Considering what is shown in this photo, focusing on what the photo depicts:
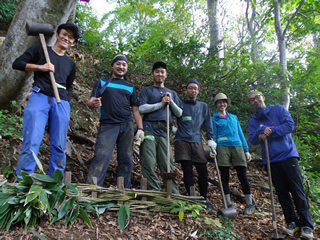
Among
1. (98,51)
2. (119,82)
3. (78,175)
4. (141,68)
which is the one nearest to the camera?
(119,82)

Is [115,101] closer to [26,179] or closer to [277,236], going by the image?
[26,179]

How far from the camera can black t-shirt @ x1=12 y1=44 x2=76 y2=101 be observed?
3598 mm

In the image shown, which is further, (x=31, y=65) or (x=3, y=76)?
(x=3, y=76)

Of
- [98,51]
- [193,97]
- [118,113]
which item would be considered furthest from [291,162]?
[98,51]

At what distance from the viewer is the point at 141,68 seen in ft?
25.7

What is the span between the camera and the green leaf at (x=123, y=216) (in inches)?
128

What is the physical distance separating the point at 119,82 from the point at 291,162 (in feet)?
10.1

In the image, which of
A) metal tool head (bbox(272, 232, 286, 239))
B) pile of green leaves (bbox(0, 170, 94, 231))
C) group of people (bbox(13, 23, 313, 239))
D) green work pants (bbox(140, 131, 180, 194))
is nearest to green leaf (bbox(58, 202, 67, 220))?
pile of green leaves (bbox(0, 170, 94, 231))

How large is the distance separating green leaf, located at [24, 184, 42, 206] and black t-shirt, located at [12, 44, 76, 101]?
4.32ft

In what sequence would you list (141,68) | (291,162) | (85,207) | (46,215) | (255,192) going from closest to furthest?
(46,215) < (85,207) < (291,162) < (255,192) < (141,68)

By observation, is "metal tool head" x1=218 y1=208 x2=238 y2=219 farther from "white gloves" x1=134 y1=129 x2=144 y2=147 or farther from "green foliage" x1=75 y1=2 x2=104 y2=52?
"green foliage" x1=75 y1=2 x2=104 y2=52

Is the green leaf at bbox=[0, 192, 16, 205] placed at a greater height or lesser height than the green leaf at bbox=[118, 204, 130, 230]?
greater

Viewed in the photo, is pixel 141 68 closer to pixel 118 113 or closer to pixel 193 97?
pixel 193 97

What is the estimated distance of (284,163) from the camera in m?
4.15
